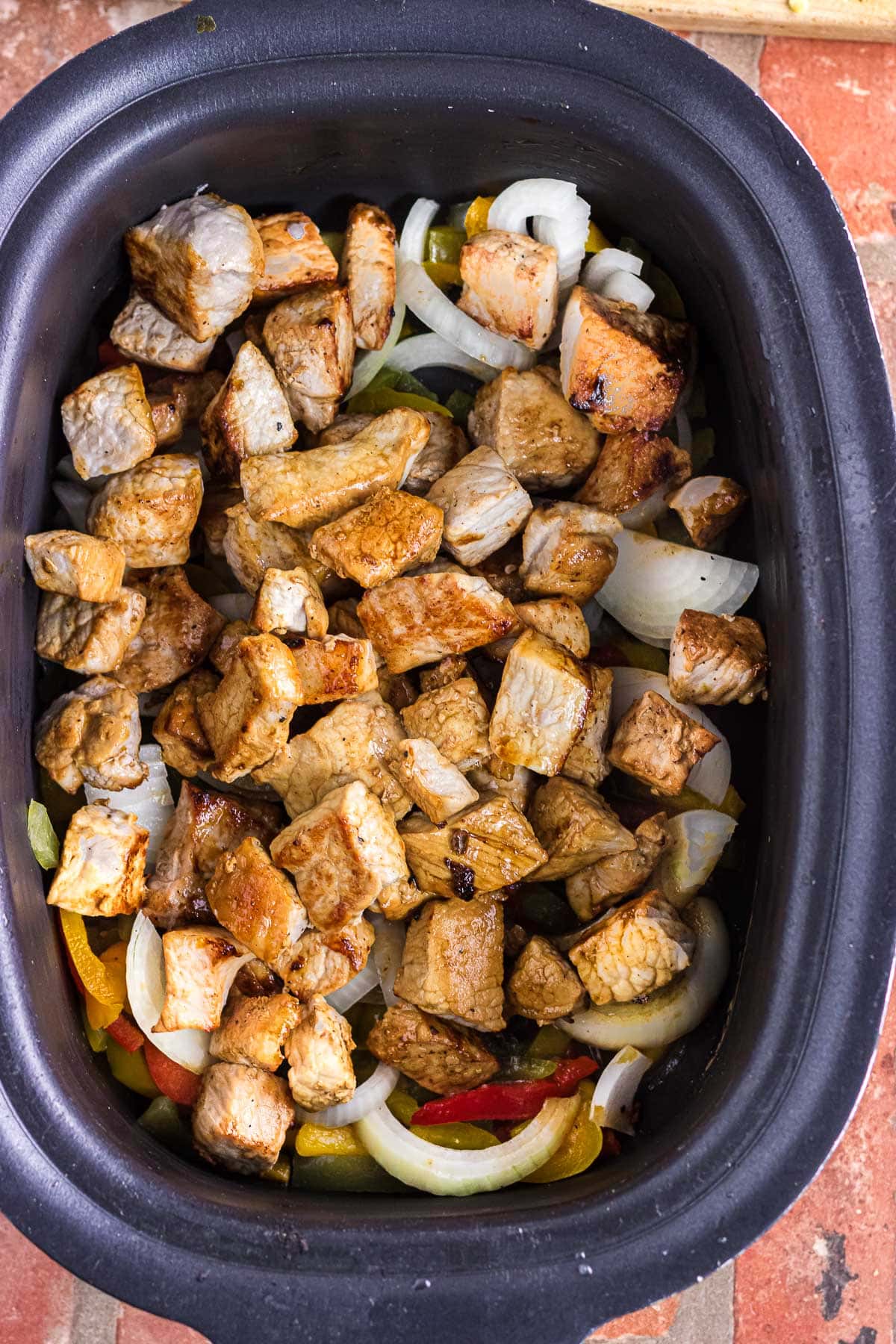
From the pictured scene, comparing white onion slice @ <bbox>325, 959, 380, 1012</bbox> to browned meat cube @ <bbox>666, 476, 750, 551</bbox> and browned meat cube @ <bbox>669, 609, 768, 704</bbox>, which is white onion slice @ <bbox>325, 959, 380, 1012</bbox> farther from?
browned meat cube @ <bbox>666, 476, 750, 551</bbox>

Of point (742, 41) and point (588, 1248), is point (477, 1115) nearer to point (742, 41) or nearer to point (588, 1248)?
point (588, 1248)

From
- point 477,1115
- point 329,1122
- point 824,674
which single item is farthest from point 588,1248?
point 824,674

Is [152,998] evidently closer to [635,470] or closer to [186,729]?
[186,729]

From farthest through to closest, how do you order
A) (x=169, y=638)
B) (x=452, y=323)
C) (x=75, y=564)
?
(x=452, y=323) → (x=169, y=638) → (x=75, y=564)

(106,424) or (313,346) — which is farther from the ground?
(313,346)

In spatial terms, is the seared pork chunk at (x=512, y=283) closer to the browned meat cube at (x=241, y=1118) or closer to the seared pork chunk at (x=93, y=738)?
the seared pork chunk at (x=93, y=738)

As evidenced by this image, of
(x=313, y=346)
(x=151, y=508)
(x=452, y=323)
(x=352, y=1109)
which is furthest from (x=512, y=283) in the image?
(x=352, y=1109)

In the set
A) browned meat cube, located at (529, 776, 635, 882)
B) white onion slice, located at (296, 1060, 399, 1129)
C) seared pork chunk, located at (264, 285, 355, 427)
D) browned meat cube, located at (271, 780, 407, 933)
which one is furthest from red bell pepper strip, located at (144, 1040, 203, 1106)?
seared pork chunk, located at (264, 285, 355, 427)
